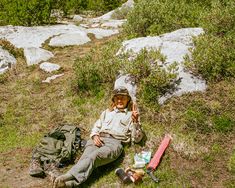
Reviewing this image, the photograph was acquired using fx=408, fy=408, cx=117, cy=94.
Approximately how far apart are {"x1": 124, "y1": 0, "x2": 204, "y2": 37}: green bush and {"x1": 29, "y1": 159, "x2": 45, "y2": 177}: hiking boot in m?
6.95

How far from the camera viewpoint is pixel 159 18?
49.7 ft

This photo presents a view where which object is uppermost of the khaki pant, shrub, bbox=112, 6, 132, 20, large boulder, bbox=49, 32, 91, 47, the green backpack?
the khaki pant

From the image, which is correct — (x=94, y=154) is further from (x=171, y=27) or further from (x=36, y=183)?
(x=171, y=27)

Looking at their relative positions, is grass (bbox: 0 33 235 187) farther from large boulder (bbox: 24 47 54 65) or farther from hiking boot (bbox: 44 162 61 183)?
large boulder (bbox: 24 47 54 65)

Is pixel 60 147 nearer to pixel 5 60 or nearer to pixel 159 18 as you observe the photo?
pixel 5 60

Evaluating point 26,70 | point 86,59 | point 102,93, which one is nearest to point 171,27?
point 86,59

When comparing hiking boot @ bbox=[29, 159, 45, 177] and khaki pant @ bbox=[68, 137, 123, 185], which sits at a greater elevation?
khaki pant @ bbox=[68, 137, 123, 185]

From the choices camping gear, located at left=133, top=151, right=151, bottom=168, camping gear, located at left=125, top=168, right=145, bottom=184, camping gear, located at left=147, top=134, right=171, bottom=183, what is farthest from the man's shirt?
camping gear, located at left=125, top=168, right=145, bottom=184

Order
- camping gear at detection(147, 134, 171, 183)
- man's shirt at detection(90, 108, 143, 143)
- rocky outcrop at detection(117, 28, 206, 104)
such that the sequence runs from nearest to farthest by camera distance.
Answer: camping gear at detection(147, 134, 171, 183), man's shirt at detection(90, 108, 143, 143), rocky outcrop at detection(117, 28, 206, 104)

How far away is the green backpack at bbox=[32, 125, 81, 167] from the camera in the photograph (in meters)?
9.43

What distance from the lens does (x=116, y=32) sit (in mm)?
20016

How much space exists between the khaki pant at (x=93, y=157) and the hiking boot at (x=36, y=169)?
1091 millimetres

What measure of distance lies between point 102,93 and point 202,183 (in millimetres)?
4592

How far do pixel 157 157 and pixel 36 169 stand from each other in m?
2.72
